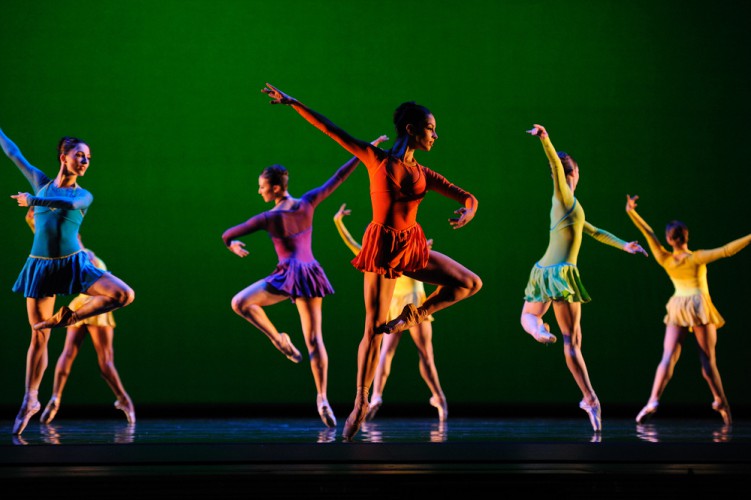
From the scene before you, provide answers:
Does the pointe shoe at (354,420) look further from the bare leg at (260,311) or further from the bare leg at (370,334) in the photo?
the bare leg at (260,311)

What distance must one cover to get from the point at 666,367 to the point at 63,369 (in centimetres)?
462

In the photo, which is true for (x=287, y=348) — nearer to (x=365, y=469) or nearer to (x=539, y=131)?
(x=539, y=131)

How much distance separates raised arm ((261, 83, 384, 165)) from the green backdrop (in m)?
3.24

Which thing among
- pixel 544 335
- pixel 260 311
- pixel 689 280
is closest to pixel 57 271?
pixel 260 311

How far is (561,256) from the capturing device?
231 inches

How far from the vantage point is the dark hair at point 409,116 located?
4.68 m

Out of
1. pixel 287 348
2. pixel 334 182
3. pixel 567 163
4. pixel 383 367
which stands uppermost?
pixel 567 163

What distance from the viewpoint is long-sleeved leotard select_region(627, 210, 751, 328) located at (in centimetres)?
684

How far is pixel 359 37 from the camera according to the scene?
26.1 feet

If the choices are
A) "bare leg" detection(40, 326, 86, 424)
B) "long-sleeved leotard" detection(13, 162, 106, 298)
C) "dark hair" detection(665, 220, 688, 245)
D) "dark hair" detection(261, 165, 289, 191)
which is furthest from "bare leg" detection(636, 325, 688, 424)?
"bare leg" detection(40, 326, 86, 424)

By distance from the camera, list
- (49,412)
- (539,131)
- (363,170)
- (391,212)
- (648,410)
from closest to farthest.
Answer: (391,212), (539,131), (49,412), (648,410), (363,170)

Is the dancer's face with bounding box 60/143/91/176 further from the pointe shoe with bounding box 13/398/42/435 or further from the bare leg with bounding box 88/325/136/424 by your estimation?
the bare leg with bounding box 88/325/136/424

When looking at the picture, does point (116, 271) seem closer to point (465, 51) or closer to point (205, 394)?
point (205, 394)

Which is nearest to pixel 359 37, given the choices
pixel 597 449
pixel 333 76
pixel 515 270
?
pixel 333 76
